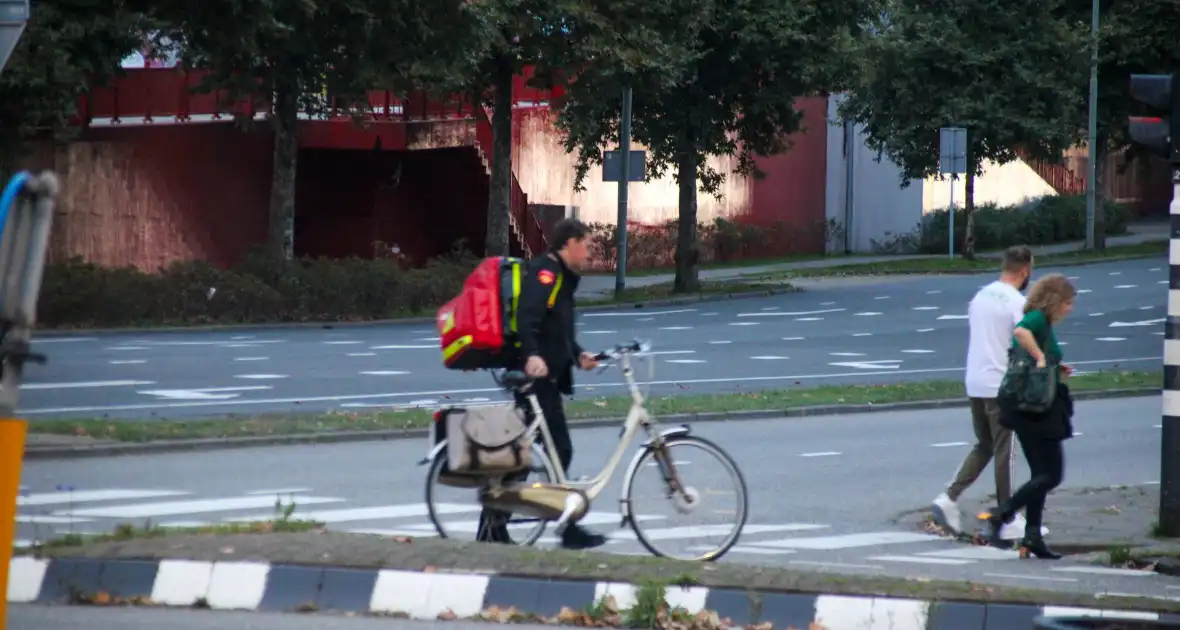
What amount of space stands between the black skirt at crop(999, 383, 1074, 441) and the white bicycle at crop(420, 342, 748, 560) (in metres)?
2.02

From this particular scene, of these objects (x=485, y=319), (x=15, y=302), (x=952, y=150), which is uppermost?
(x=952, y=150)

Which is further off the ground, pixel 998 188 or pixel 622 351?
pixel 998 188

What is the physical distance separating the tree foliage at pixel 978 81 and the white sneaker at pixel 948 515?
33662 mm

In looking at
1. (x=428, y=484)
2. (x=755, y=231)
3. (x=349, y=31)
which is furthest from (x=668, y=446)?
(x=755, y=231)

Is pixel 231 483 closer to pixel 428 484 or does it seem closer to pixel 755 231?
pixel 428 484

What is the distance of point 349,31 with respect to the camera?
63.5ft

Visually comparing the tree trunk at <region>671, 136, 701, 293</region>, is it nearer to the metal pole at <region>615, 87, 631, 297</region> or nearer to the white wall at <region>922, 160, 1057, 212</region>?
the metal pole at <region>615, 87, 631, 297</region>

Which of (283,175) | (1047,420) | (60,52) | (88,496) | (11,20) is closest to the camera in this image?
(11,20)

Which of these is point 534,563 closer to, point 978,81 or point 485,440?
point 485,440

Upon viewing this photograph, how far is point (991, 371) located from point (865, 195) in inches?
1661

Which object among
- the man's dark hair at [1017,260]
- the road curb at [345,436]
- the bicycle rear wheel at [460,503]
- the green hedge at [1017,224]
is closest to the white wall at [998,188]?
the green hedge at [1017,224]

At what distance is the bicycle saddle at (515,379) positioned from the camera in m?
9.82

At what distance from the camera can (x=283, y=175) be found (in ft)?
112

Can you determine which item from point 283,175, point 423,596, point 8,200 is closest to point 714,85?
point 283,175
